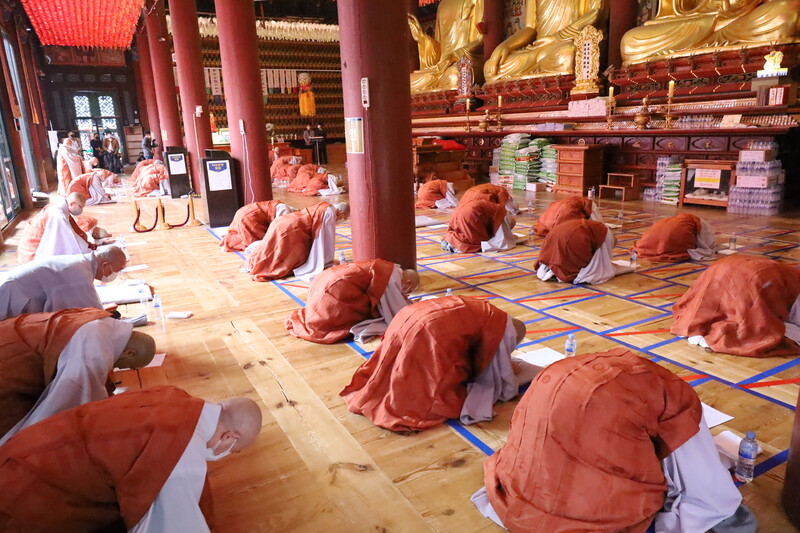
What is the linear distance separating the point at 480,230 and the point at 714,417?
3863 millimetres

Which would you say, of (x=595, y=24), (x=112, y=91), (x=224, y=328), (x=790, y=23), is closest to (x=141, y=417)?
(x=224, y=328)

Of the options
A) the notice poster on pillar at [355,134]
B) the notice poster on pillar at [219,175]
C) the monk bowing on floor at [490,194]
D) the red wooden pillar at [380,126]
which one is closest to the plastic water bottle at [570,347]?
the red wooden pillar at [380,126]

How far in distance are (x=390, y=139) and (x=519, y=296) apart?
5.50 ft

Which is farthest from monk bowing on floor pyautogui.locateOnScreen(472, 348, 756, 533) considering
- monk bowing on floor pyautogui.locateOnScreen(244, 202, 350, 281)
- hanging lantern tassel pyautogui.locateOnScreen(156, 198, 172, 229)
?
hanging lantern tassel pyautogui.locateOnScreen(156, 198, 172, 229)

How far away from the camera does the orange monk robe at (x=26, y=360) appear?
93.1 inches

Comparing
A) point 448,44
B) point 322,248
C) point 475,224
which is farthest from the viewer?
point 448,44

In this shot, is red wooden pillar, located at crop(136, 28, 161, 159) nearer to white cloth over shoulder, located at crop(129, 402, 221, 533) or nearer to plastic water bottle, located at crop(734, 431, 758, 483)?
white cloth over shoulder, located at crop(129, 402, 221, 533)

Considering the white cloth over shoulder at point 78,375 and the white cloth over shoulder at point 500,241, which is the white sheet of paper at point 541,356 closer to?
the white cloth over shoulder at point 78,375

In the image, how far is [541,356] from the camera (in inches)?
136

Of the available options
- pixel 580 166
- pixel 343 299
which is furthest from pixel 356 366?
pixel 580 166

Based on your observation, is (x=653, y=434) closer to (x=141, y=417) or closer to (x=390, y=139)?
(x=141, y=417)

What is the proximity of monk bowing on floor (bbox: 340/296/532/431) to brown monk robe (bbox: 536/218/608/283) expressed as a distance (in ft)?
7.40

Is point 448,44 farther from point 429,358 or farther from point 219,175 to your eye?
point 429,358

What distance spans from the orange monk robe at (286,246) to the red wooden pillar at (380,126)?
29.6 inches
